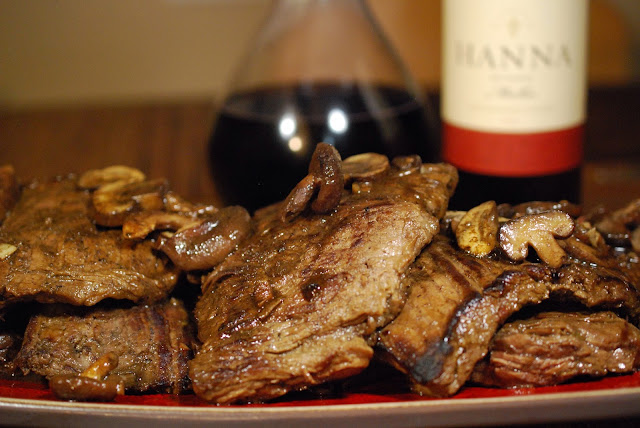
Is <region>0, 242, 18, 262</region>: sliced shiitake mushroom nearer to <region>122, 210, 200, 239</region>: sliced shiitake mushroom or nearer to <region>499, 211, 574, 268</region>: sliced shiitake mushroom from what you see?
<region>122, 210, 200, 239</region>: sliced shiitake mushroom

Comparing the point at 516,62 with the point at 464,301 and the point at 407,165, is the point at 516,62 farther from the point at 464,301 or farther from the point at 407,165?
the point at 464,301

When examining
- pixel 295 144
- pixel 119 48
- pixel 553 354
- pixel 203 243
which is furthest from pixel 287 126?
pixel 119 48

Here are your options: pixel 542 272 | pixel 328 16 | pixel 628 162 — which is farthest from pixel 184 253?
pixel 628 162

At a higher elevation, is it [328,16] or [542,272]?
[328,16]

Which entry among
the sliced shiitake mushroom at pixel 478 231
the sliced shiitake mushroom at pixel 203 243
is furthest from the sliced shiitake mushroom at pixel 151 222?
the sliced shiitake mushroom at pixel 478 231

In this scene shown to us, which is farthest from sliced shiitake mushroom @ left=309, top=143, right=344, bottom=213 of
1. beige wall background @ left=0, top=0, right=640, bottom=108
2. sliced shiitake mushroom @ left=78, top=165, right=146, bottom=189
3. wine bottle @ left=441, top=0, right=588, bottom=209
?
beige wall background @ left=0, top=0, right=640, bottom=108

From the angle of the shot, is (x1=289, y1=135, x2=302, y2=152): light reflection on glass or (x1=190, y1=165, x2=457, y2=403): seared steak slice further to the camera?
(x1=289, y1=135, x2=302, y2=152): light reflection on glass

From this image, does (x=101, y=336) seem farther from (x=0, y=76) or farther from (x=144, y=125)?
(x=0, y=76)
